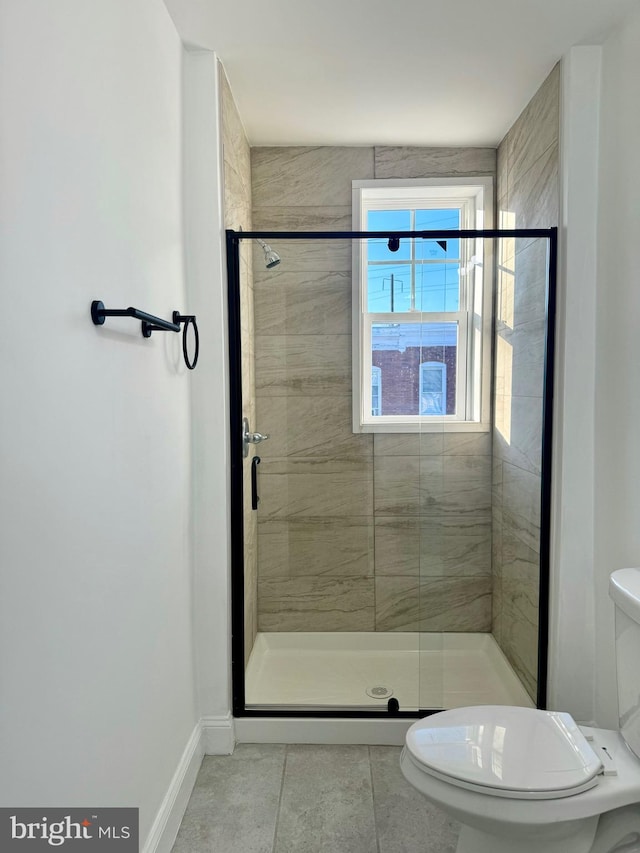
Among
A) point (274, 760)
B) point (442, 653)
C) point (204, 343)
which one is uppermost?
point (204, 343)

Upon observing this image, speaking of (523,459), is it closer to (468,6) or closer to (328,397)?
(328,397)

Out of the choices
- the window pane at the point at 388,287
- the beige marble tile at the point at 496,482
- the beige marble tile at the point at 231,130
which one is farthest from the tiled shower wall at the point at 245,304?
the beige marble tile at the point at 496,482

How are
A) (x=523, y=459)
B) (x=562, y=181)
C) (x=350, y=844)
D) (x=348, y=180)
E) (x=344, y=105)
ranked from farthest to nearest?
(x=348, y=180)
(x=344, y=105)
(x=523, y=459)
(x=562, y=181)
(x=350, y=844)

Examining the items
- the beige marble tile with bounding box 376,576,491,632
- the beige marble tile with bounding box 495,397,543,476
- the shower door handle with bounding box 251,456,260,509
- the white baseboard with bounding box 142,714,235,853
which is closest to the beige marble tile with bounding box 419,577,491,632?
the beige marble tile with bounding box 376,576,491,632

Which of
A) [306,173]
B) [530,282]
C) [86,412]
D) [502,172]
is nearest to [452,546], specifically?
[530,282]

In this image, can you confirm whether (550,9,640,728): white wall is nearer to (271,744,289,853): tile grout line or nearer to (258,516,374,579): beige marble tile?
(258,516,374,579): beige marble tile

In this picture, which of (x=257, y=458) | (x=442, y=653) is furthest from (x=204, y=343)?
(x=442, y=653)

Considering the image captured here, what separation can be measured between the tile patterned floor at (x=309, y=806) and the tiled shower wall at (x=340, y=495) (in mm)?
582

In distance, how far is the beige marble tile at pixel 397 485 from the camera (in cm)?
252

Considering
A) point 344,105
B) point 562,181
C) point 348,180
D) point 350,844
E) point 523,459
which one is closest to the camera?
point 350,844

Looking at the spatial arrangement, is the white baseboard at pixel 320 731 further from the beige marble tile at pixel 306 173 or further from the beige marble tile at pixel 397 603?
the beige marble tile at pixel 306 173

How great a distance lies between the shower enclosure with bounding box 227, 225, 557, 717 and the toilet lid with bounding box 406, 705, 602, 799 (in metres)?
0.80

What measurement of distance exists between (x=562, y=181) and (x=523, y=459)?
1010 mm

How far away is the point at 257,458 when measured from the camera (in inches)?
98.9
